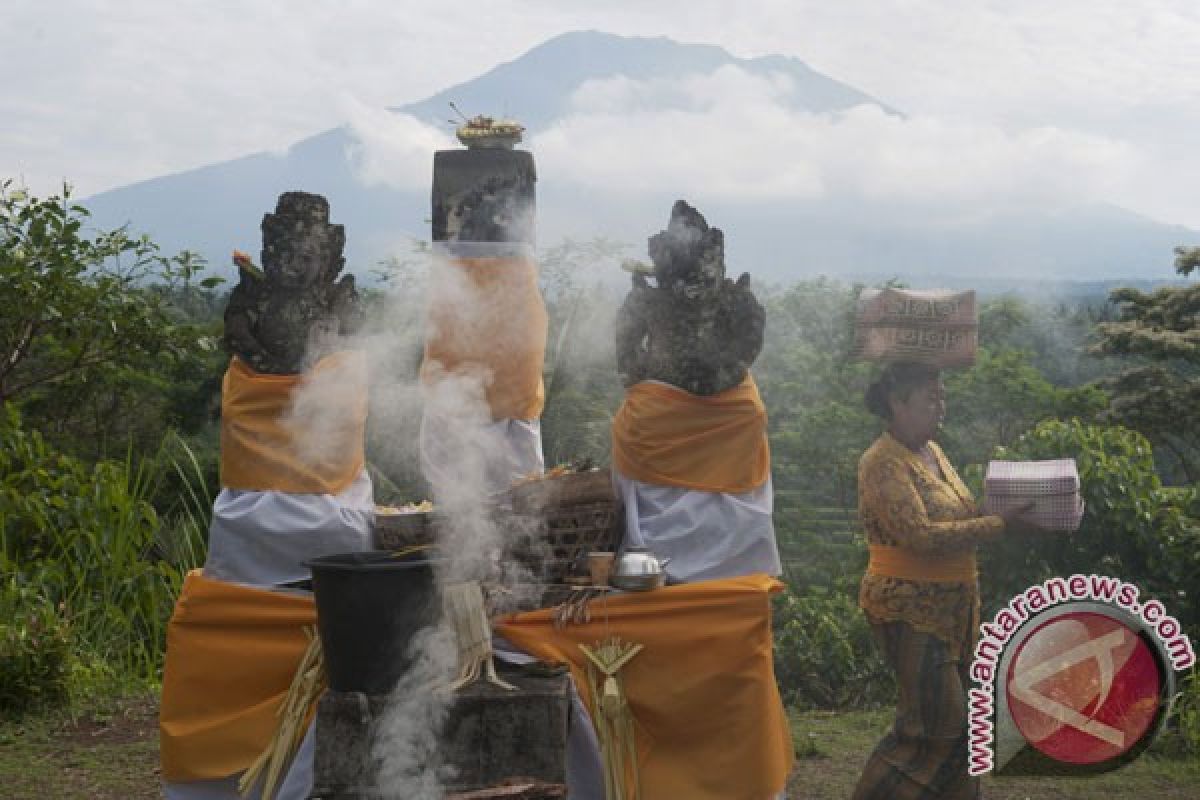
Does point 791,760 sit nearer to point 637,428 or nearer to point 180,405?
point 637,428

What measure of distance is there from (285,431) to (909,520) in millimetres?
2393

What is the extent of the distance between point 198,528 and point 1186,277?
9.12 m

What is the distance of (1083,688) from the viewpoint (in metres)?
6.04

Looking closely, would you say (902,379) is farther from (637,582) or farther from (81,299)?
(81,299)

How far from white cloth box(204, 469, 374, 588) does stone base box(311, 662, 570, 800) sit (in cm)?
76

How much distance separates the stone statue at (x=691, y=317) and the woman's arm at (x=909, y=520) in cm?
75

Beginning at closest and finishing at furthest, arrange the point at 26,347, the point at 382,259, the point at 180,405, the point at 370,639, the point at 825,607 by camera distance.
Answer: the point at 370,639, the point at 825,607, the point at 26,347, the point at 382,259, the point at 180,405

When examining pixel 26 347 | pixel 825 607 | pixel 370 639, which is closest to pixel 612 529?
pixel 370 639

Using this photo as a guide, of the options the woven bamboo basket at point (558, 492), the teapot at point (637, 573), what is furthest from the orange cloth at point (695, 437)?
the teapot at point (637, 573)

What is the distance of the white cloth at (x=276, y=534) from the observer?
503 cm

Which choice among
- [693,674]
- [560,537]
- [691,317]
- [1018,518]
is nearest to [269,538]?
[560,537]

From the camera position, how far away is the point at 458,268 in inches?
219

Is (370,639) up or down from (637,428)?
down

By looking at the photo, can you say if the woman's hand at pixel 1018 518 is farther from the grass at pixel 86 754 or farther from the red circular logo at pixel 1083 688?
the grass at pixel 86 754
